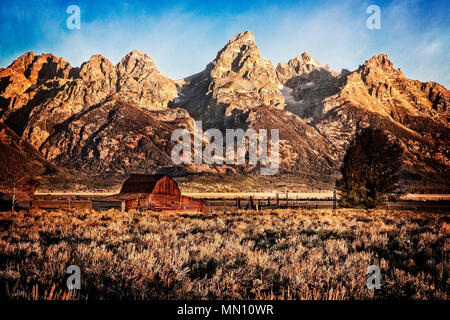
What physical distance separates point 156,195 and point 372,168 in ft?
73.2

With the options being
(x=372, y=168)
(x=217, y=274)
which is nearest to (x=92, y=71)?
(x=372, y=168)

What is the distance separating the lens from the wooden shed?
28062 mm

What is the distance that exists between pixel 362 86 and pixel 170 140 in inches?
6076

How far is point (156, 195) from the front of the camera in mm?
29203

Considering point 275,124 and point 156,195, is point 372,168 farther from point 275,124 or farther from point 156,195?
point 275,124

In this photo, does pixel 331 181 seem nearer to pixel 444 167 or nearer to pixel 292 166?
pixel 292 166

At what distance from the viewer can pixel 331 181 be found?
116438 millimetres

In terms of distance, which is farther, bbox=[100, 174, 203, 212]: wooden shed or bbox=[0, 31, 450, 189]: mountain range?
bbox=[0, 31, 450, 189]: mountain range

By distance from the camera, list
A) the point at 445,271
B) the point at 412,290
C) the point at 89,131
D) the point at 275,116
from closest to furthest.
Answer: the point at 412,290 → the point at 445,271 → the point at 89,131 → the point at 275,116

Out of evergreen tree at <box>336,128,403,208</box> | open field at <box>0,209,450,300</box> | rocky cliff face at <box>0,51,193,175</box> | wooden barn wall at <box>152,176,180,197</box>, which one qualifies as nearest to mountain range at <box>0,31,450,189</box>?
rocky cliff face at <box>0,51,193,175</box>

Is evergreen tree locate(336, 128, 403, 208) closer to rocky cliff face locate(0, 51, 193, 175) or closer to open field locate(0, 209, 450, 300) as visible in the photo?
open field locate(0, 209, 450, 300)

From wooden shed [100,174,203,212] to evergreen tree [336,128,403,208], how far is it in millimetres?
16549

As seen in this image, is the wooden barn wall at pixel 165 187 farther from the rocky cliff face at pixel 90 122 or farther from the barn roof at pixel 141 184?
the rocky cliff face at pixel 90 122

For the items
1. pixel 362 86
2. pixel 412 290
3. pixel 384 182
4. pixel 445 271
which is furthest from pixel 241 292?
pixel 362 86
